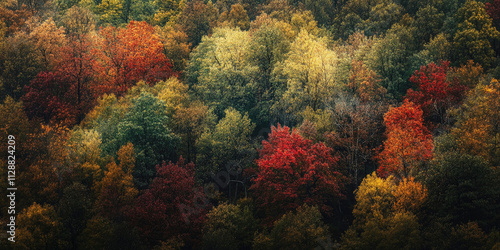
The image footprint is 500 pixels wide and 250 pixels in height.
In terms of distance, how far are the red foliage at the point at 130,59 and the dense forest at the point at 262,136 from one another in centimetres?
23

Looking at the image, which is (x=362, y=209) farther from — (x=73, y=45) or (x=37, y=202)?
(x=73, y=45)

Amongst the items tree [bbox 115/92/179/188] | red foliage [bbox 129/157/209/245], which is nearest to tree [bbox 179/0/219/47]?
tree [bbox 115/92/179/188]

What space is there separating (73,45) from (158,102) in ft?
68.6

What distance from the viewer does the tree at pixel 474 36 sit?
6669cm

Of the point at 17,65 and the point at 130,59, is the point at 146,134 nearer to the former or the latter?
the point at 130,59

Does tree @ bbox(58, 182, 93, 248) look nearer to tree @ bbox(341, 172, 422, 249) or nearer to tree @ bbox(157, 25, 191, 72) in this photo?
tree @ bbox(341, 172, 422, 249)

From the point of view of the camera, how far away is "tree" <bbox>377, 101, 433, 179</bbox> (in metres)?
53.8

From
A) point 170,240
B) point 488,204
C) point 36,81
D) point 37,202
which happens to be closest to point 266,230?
point 170,240

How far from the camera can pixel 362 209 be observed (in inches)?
2036

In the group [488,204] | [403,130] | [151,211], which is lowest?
[151,211]

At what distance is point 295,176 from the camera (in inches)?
2222

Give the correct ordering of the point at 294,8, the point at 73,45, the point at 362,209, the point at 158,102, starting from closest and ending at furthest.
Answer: the point at 362,209, the point at 158,102, the point at 73,45, the point at 294,8

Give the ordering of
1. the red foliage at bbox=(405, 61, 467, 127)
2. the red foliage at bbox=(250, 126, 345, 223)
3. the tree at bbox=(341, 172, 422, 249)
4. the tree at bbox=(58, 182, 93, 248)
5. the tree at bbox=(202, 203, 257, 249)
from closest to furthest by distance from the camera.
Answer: the tree at bbox=(341, 172, 422, 249), the tree at bbox=(202, 203, 257, 249), the tree at bbox=(58, 182, 93, 248), the red foliage at bbox=(250, 126, 345, 223), the red foliage at bbox=(405, 61, 467, 127)

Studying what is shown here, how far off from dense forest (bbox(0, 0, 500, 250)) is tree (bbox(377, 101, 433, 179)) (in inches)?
7.9
